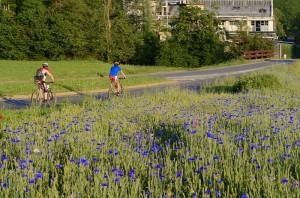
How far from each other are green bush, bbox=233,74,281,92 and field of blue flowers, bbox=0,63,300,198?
7470mm

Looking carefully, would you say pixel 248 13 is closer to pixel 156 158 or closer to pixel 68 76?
pixel 68 76

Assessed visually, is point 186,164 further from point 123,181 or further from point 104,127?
point 104,127

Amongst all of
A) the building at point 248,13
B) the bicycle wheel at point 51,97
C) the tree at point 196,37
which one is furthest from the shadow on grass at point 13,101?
the building at point 248,13

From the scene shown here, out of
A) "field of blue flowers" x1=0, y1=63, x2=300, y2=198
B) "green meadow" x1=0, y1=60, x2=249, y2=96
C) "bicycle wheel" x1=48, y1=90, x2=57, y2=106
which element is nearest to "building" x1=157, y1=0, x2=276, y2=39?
"green meadow" x1=0, y1=60, x2=249, y2=96

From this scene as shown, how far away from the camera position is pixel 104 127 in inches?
340

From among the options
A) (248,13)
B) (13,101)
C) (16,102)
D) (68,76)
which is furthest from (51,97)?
(248,13)

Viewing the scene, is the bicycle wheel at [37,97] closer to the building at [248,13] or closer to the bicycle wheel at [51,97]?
the bicycle wheel at [51,97]

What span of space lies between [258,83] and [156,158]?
38.2 ft

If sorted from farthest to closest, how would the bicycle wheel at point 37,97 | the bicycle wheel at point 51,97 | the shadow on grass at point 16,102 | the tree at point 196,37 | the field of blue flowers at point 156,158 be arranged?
the tree at point 196,37
the shadow on grass at point 16,102
the bicycle wheel at point 51,97
the bicycle wheel at point 37,97
the field of blue flowers at point 156,158

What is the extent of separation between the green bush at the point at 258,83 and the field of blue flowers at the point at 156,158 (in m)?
7.47

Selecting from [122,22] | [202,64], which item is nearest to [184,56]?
[202,64]

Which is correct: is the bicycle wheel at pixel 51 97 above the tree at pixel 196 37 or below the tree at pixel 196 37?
below

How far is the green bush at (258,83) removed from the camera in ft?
54.7

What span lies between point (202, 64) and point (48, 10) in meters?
15.0
